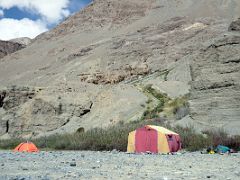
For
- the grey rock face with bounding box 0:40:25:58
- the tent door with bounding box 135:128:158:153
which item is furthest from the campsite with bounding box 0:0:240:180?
the grey rock face with bounding box 0:40:25:58

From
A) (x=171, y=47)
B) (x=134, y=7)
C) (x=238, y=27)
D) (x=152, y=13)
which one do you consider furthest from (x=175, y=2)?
(x=238, y=27)

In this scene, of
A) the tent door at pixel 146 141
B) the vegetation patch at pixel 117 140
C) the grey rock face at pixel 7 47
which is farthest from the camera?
the grey rock face at pixel 7 47

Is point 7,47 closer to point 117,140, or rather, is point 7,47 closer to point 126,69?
point 126,69

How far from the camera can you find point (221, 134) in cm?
2166

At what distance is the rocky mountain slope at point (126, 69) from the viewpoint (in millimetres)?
24438

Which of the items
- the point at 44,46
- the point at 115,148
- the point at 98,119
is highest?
the point at 44,46

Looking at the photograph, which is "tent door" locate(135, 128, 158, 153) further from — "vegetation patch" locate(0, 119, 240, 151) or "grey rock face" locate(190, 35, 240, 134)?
"grey rock face" locate(190, 35, 240, 134)

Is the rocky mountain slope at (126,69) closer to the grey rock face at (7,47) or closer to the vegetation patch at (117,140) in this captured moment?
the vegetation patch at (117,140)

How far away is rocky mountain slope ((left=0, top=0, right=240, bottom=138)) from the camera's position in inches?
962

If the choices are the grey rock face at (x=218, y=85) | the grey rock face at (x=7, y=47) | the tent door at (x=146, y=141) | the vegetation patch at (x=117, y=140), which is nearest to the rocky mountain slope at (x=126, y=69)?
the grey rock face at (x=218, y=85)

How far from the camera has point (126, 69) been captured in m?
59.1

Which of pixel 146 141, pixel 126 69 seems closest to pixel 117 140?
pixel 146 141

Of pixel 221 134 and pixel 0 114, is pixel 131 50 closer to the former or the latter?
pixel 0 114

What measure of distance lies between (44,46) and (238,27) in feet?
269
